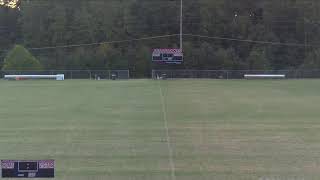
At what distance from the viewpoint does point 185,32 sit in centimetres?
8794

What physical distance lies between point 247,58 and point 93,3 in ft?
84.9

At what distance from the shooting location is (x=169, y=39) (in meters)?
88.4

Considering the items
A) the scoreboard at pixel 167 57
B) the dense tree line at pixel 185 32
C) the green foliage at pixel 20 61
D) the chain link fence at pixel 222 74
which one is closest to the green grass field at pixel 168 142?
the scoreboard at pixel 167 57

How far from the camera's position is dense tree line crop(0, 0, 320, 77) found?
274 ft

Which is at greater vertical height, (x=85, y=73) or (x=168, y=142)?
(x=168, y=142)

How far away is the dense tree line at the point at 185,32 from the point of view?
83.6 meters
